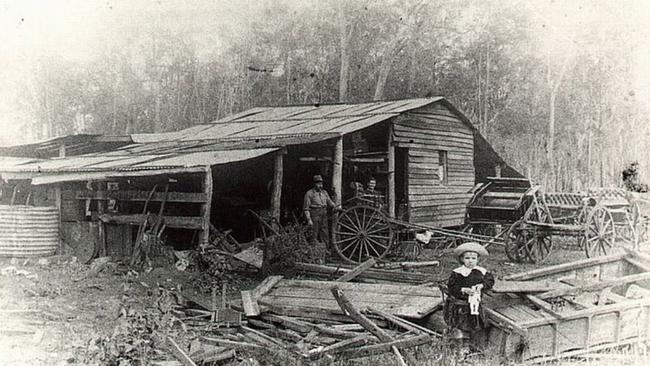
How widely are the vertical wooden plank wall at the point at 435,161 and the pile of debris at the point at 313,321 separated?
718 centimetres

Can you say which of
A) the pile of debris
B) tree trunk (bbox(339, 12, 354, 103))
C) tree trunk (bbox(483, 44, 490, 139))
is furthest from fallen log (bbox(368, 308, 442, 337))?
tree trunk (bbox(483, 44, 490, 139))

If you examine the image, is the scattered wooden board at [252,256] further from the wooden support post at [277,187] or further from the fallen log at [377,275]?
the fallen log at [377,275]

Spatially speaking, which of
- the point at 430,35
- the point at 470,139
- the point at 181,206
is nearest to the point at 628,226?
the point at 470,139

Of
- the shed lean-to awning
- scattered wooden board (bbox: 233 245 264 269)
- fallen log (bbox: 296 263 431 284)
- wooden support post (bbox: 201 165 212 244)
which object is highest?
the shed lean-to awning

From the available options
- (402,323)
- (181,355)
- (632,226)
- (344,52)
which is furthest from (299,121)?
(344,52)

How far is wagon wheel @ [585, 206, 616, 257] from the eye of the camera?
1373 centimetres

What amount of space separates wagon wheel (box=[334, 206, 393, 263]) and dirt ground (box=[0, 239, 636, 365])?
60.9 inches

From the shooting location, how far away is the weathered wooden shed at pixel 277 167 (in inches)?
507

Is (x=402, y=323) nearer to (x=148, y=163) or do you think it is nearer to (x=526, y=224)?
(x=148, y=163)

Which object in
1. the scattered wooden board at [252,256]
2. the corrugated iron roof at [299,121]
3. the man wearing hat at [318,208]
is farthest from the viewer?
the corrugated iron roof at [299,121]

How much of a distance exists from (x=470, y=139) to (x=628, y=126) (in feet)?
38.0

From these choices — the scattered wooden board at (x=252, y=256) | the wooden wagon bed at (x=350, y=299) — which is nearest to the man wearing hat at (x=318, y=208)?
the scattered wooden board at (x=252, y=256)

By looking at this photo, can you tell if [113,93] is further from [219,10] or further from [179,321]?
[179,321]

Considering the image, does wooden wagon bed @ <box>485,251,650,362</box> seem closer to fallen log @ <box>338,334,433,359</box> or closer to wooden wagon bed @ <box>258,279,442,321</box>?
fallen log @ <box>338,334,433,359</box>
